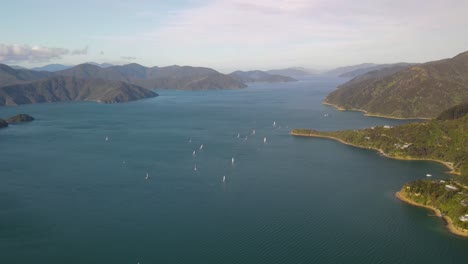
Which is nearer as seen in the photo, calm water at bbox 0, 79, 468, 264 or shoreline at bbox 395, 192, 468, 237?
calm water at bbox 0, 79, 468, 264

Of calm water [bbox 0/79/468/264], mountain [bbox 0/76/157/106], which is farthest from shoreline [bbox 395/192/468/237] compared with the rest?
mountain [bbox 0/76/157/106]

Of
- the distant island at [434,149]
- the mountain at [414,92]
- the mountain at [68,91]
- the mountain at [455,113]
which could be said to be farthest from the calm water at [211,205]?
the mountain at [68,91]

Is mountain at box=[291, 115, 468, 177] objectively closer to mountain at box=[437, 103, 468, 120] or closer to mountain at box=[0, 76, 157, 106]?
mountain at box=[437, 103, 468, 120]

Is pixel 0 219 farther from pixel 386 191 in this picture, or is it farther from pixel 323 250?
pixel 386 191

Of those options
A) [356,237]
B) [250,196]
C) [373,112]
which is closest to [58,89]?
[373,112]

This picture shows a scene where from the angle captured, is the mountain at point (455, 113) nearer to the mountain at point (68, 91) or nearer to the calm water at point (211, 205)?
the calm water at point (211, 205)

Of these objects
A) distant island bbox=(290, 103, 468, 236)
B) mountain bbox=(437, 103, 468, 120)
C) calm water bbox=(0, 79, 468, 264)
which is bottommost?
calm water bbox=(0, 79, 468, 264)
